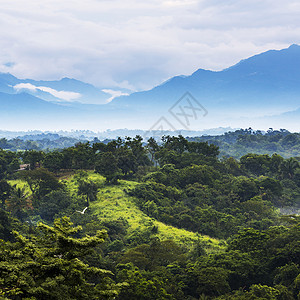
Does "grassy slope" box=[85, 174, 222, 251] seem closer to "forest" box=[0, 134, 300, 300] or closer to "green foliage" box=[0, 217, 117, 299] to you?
"forest" box=[0, 134, 300, 300]

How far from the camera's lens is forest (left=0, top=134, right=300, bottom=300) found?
415 inches

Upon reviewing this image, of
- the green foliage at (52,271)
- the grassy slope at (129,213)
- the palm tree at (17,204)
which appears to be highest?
the green foliage at (52,271)

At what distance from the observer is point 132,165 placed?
5203 cm

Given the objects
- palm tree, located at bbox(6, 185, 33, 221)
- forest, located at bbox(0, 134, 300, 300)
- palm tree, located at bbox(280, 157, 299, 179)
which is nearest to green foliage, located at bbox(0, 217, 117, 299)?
forest, located at bbox(0, 134, 300, 300)

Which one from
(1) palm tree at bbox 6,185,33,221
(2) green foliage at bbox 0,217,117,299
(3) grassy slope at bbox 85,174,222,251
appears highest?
(2) green foliage at bbox 0,217,117,299

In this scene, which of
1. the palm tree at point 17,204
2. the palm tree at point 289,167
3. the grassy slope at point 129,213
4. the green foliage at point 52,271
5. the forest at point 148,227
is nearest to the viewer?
the green foliage at point 52,271

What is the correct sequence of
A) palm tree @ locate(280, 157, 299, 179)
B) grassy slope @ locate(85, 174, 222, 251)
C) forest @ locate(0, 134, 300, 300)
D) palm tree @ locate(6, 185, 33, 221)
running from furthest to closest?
1. palm tree @ locate(280, 157, 299, 179)
2. palm tree @ locate(6, 185, 33, 221)
3. grassy slope @ locate(85, 174, 222, 251)
4. forest @ locate(0, 134, 300, 300)

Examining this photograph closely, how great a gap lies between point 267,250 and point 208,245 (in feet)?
27.1

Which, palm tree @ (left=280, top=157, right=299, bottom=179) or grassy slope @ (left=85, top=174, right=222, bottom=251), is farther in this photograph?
palm tree @ (left=280, top=157, right=299, bottom=179)

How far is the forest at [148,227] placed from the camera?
10539mm

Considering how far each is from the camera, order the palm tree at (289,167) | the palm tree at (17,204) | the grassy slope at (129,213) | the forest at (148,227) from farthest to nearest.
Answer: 1. the palm tree at (289,167)
2. the palm tree at (17,204)
3. the grassy slope at (129,213)
4. the forest at (148,227)

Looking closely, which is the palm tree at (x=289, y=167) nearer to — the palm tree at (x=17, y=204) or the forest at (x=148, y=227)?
the forest at (x=148, y=227)

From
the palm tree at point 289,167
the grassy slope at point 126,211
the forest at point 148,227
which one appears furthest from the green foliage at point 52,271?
the palm tree at point 289,167

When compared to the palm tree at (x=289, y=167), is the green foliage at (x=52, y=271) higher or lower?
higher
